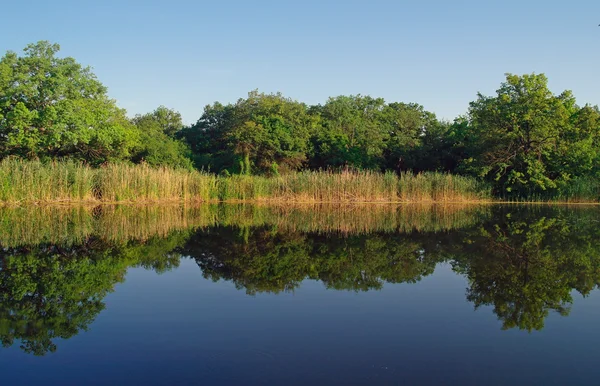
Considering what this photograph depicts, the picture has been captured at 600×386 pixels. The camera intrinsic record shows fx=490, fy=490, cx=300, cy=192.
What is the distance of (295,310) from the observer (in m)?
5.22

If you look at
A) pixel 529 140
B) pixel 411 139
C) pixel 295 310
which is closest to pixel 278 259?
pixel 295 310

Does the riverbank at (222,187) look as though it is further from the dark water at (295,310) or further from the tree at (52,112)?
the dark water at (295,310)

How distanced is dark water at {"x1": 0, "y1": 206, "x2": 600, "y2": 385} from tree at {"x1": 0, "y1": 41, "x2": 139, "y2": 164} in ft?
46.3

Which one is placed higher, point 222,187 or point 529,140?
point 529,140

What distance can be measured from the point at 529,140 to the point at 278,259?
23064mm

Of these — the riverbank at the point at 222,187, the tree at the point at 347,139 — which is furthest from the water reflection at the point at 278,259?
the tree at the point at 347,139

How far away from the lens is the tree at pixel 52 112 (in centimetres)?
2206

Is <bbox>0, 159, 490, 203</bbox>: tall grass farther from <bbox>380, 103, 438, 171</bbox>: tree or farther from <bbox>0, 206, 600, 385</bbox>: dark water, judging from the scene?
<bbox>0, 206, 600, 385</bbox>: dark water

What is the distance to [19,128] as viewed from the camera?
70.7 feet

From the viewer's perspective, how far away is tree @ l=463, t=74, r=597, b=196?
1018 inches

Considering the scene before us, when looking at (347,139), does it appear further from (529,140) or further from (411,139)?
(529,140)

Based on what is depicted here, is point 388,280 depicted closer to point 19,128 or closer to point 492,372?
point 492,372

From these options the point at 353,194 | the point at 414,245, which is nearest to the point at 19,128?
the point at 353,194

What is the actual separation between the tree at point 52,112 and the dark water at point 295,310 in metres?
14.1
